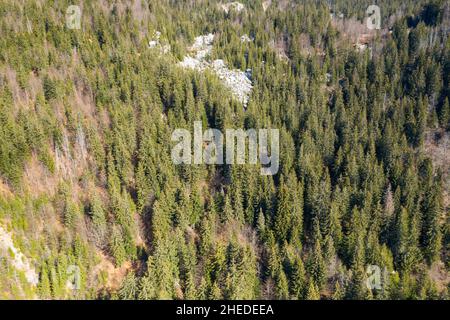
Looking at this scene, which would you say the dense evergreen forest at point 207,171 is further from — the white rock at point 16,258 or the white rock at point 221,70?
the white rock at point 221,70

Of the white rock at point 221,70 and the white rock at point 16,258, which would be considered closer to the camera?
the white rock at point 16,258

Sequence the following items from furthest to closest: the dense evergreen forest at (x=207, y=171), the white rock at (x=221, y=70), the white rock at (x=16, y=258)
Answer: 1. the white rock at (x=221, y=70)
2. the dense evergreen forest at (x=207, y=171)
3. the white rock at (x=16, y=258)

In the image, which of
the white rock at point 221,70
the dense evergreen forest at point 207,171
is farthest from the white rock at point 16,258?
the white rock at point 221,70

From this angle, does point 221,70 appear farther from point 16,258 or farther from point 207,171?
point 16,258

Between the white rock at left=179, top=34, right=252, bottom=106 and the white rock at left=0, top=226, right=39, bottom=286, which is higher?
the white rock at left=179, top=34, right=252, bottom=106

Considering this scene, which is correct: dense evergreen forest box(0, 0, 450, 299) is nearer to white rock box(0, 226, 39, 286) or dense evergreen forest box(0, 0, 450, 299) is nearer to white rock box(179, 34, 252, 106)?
white rock box(0, 226, 39, 286)

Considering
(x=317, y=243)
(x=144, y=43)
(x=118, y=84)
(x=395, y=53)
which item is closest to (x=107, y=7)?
(x=144, y=43)

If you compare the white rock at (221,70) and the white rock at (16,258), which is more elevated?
the white rock at (221,70)

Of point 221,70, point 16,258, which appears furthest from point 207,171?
point 221,70

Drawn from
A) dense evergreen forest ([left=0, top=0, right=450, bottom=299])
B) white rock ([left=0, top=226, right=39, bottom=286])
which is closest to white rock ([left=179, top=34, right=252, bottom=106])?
dense evergreen forest ([left=0, top=0, right=450, bottom=299])

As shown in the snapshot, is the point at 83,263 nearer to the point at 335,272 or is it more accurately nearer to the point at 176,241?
the point at 176,241
